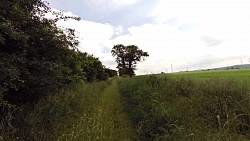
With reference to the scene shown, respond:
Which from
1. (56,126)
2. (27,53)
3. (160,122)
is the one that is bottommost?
(160,122)

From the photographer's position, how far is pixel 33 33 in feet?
24.4

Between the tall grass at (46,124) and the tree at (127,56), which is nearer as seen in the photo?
the tall grass at (46,124)

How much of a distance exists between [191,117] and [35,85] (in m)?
4.42

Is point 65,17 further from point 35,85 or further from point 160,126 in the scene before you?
point 160,126

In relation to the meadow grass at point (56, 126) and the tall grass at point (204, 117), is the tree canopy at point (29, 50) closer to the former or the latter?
the meadow grass at point (56, 126)

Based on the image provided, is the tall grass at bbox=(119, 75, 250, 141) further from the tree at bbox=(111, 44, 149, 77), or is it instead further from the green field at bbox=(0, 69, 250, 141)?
the tree at bbox=(111, 44, 149, 77)

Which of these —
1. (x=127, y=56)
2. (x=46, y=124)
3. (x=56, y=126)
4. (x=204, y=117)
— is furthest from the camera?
(x=127, y=56)

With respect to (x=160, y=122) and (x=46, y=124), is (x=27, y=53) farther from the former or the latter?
(x=160, y=122)

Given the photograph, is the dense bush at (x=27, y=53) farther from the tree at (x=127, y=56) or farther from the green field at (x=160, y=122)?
the tree at (x=127, y=56)

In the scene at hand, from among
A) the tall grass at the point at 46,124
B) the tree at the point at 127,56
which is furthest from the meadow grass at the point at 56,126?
the tree at the point at 127,56

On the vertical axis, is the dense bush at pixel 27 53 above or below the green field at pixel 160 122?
above

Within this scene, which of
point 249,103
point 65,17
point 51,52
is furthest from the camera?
point 65,17

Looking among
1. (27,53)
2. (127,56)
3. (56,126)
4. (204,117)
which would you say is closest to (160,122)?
(204,117)

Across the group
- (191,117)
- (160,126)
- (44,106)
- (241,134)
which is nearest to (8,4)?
(44,106)
